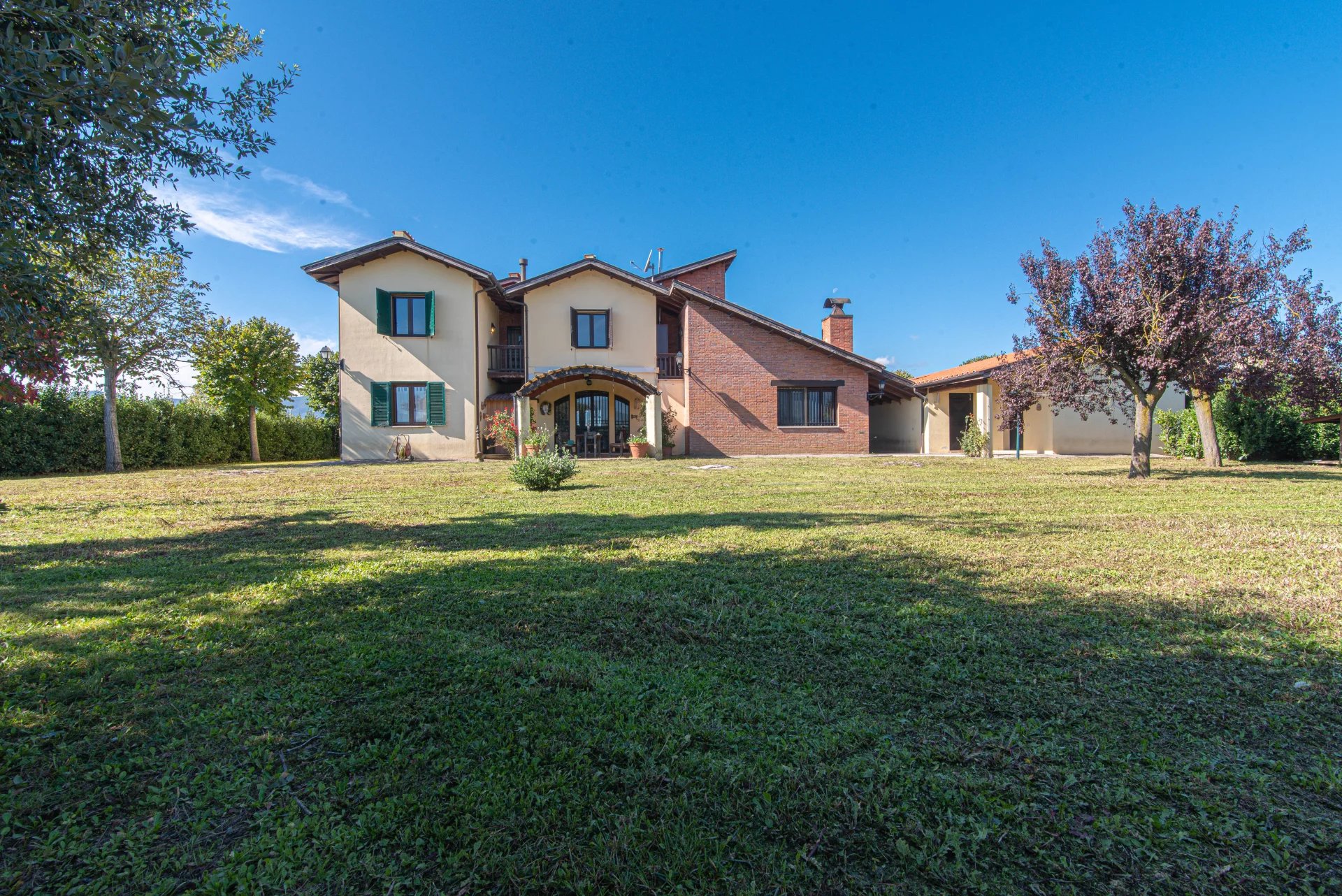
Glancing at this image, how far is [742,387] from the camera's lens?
19938mm

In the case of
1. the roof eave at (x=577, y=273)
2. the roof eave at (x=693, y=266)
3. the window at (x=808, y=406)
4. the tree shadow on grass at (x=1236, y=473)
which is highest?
the roof eave at (x=693, y=266)

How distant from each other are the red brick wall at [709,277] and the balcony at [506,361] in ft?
22.6

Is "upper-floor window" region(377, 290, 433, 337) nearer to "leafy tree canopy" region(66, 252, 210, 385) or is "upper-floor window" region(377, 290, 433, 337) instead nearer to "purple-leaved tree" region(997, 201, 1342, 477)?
"leafy tree canopy" region(66, 252, 210, 385)

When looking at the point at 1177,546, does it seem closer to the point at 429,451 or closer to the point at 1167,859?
the point at 1167,859

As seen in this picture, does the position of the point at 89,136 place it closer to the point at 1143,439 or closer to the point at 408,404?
the point at 1143,439

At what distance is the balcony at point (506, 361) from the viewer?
20.5 metres

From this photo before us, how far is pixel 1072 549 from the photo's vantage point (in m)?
5.10

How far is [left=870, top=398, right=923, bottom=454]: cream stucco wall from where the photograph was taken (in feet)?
76.6

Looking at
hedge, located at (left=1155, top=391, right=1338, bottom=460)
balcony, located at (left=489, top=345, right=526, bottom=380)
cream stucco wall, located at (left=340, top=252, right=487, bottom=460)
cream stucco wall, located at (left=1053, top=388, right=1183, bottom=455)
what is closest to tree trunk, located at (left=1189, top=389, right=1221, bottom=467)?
hedge, located at (left=1155, top=391, right=1338, bottom=460)

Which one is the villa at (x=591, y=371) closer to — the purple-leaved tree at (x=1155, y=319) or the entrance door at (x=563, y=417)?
the entrance door at (x=563, y=417)

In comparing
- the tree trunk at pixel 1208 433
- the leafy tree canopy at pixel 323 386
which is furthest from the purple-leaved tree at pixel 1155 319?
the leafy tree canopy at pixel 323 386

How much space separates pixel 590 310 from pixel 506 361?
11.5 feet

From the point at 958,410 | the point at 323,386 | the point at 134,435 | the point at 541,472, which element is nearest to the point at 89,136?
the point at 541,472

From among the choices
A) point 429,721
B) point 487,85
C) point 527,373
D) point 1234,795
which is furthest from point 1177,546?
point 527,373
